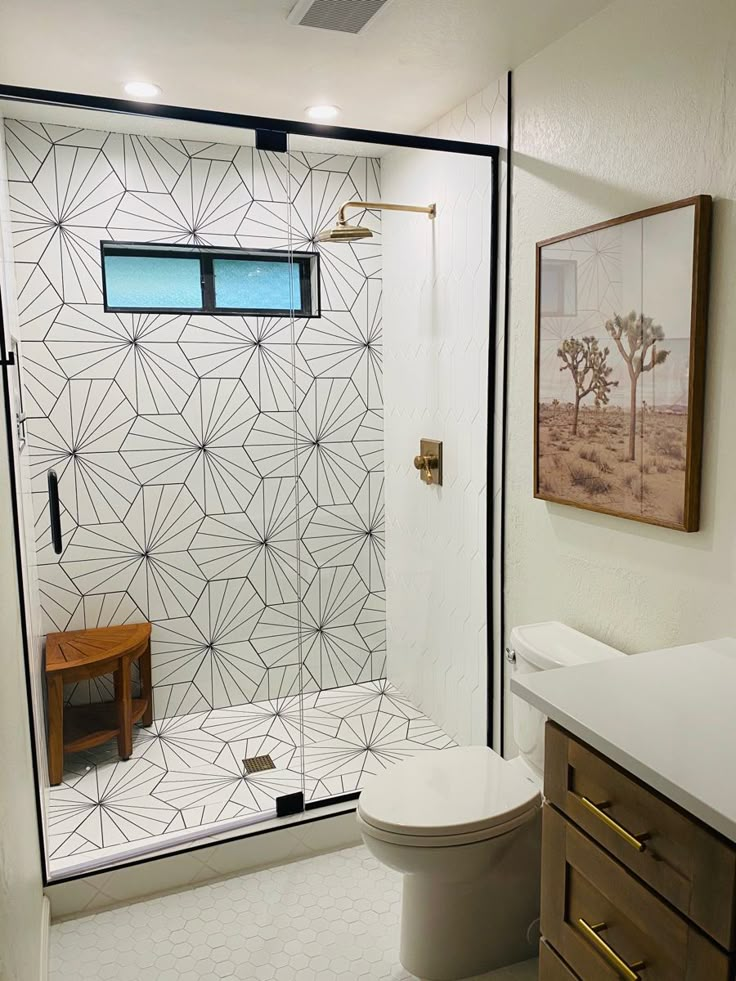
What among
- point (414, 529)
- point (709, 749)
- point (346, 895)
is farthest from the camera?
point (414, 529)

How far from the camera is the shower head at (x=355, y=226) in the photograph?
2492 mm

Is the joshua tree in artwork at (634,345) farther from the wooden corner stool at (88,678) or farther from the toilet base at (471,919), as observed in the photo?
the wooden corner stool at (88,678)

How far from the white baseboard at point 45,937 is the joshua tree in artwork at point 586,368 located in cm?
192

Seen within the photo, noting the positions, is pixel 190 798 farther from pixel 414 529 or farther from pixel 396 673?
pixel 414 529

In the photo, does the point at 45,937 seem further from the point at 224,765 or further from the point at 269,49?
the point at 269,49

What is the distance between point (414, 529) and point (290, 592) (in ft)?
1.69

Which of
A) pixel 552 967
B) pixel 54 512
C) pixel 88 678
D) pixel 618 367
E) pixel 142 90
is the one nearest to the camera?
pixel 552 967

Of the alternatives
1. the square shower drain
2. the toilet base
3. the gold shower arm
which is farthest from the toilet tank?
the gold shower arm

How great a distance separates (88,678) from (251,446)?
96 cm

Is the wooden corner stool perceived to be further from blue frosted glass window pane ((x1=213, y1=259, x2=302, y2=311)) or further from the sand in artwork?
the sand in artwork

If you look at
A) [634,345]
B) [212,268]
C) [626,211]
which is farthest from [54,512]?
[626,211]

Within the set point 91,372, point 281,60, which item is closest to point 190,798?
point 91,372

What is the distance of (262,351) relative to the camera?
2627mm

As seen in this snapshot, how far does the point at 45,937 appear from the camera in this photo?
200 cm
